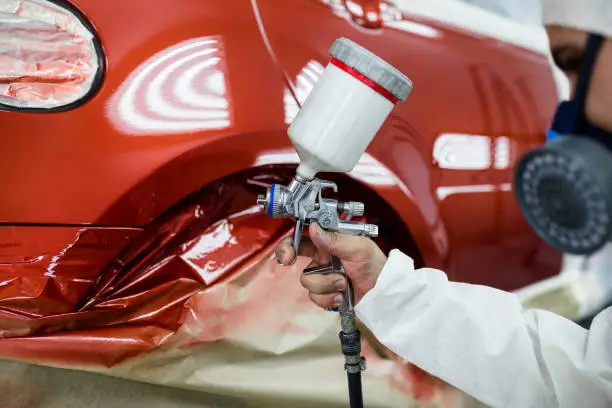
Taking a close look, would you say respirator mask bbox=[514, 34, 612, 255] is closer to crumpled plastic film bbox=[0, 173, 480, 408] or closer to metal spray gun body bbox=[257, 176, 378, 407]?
metal spray gun body bbox=[257, 176, 378, 407]

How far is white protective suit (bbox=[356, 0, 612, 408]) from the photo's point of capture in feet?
2.65

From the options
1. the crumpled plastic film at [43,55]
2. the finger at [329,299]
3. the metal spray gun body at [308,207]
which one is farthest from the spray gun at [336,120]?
the crumpled plastic film at [43,55]

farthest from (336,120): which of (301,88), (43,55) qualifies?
(43,55)

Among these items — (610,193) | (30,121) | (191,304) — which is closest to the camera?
(610,193)

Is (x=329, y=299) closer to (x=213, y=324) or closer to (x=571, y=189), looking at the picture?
(x=213, y=324)

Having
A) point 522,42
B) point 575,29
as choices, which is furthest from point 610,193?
point 522,42

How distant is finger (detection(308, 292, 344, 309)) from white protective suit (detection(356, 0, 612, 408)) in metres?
0.04

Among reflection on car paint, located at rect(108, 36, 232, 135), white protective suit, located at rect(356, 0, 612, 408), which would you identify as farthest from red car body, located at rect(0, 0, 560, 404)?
white protective suit, located at rect(356, 0, 612, 408)

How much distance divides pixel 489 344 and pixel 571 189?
37cm

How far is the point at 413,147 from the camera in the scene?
903mm

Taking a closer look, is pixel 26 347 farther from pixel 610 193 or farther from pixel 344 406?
pixel 610 193

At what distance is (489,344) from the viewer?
2.72 feet

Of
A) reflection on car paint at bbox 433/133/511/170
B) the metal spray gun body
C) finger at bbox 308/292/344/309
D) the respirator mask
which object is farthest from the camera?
reflection on car paint at bbox 433/133/511/170

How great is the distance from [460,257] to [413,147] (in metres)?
0.22
